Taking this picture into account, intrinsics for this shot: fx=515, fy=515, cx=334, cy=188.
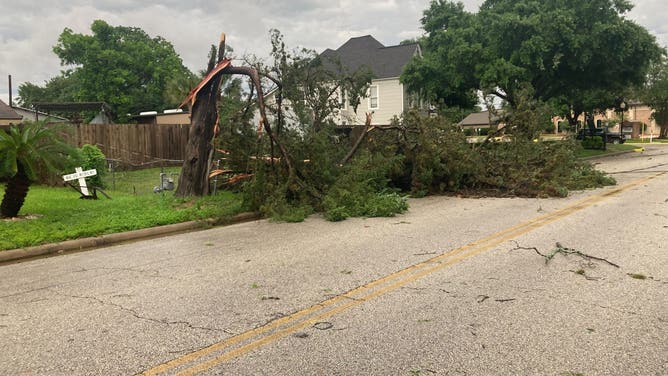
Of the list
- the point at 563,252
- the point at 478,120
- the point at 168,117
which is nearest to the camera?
the point at 563,252

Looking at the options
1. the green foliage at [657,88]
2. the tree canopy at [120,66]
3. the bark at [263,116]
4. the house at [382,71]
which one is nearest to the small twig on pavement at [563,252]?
the bark at [263,116]

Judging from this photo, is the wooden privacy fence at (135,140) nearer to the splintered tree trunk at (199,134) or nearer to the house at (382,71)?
the splintered tree trunk at (199,134)

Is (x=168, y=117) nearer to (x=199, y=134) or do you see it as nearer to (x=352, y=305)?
(x=199, y=134)

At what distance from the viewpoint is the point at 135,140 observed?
23.7 meters

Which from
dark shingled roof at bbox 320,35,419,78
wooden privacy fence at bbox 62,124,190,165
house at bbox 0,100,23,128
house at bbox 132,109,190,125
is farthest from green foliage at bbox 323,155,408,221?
house at bbox 0,100,23,128

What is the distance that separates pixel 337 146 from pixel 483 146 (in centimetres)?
449

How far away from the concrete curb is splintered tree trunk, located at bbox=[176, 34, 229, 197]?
2.17 metres

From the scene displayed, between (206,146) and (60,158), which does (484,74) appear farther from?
(60,158)

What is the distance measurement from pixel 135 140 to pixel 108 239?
1598cm

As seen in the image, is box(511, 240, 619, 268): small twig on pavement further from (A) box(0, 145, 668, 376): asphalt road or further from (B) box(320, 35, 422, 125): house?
(B) box(320, 35, 422, 125): house

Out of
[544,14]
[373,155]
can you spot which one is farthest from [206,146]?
[544,14]

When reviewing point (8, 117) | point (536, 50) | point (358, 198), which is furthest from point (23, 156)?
Result: point (8, 117)

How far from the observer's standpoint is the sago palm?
902cm

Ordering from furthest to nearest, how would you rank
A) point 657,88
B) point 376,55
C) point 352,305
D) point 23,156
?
point 657,88
point 376,55
point 23,156
point 352,305
